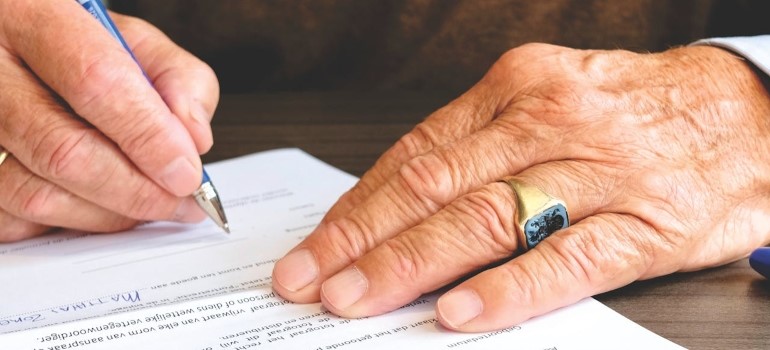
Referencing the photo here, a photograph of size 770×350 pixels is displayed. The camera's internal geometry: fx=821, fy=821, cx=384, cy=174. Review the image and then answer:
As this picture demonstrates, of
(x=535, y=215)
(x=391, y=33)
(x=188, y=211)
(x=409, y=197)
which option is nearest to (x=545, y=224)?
(x=535, y=215)

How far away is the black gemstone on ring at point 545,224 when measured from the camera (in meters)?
0.62

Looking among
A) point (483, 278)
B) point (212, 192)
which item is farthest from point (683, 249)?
point (212, 192)

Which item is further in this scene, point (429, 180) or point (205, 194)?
point (205, 194)

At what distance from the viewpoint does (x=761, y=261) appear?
62 cm

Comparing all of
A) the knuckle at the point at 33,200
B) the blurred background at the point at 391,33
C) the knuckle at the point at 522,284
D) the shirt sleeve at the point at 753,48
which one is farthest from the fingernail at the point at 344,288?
the blurred background at the point at 391,33

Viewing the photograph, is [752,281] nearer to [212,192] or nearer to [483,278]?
[483,278]

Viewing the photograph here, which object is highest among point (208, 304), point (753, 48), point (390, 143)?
point (753, 48)

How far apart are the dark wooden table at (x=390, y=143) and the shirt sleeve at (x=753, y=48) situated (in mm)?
202

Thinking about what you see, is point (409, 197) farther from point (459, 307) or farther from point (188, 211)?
point (188, 211)

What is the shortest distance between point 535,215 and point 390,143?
452 mm

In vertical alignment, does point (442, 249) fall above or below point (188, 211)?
above

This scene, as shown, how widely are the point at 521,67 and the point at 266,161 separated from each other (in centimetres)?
39

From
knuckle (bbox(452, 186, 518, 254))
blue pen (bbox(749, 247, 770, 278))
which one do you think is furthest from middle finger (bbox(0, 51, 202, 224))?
blue pen (bbox(749, 247, 770, 278))

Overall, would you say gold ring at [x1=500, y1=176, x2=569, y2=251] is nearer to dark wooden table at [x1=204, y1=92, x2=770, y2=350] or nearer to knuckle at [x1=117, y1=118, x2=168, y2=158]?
dark wooden table at [x1=204, y1=92, x2=770, y2=350]
